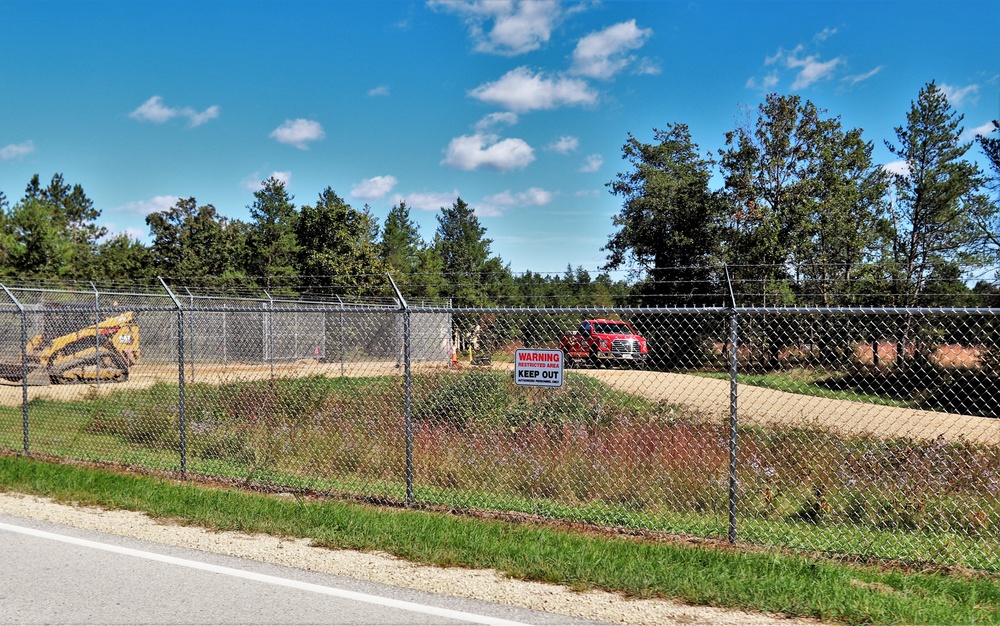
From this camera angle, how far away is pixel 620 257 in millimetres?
37750

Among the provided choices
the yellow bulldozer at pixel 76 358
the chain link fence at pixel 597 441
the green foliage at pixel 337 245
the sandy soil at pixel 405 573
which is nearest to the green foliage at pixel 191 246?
the green foliage at pixel 337 245

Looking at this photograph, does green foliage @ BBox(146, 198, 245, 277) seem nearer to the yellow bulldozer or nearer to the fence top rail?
the yellow bulldozer

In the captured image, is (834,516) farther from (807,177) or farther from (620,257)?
(620,257)

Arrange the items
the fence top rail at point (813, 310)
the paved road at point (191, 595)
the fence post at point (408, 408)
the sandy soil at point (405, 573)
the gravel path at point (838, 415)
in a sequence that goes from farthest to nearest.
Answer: the gravel path at point (838, 415) < the fence post at point (408, 408) < the fence top rail at point (813, 310) < the sandy soil at point (405, 573) < the paved road at point (191, 595)

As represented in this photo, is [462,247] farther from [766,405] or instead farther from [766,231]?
[766,405]

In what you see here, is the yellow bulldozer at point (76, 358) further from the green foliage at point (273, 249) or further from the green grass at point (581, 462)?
the green foliage at point (273, 249)

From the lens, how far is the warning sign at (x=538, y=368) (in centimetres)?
643

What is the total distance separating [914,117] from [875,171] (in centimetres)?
393

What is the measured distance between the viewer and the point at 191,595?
465cm

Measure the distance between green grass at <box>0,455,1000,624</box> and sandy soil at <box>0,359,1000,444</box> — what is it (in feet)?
10.1

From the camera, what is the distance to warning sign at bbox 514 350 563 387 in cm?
643

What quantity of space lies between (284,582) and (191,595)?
607 mm

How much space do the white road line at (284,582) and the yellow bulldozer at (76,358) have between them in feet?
46.4

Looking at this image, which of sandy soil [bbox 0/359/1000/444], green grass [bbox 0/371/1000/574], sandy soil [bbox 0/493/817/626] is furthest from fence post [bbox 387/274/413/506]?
sandy soil [bbox 0/359/1000/444]
